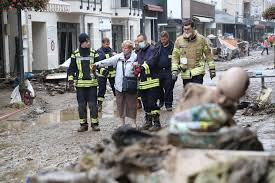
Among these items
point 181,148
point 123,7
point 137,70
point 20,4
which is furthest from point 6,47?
point 181,148

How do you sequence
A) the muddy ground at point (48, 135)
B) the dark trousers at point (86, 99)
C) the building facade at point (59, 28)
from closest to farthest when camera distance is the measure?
the muddy ground at point (48, 135)
the dark trousers at point (86, 99)
the building facade at point (59, 28)

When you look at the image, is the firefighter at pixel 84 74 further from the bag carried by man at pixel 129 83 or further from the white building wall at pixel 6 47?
the white building wall at pixel 6 47

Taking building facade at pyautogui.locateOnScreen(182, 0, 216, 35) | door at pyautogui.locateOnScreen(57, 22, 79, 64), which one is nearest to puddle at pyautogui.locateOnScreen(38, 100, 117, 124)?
door at pyautogui.locateOnScreen(57, 22, 79, 64)

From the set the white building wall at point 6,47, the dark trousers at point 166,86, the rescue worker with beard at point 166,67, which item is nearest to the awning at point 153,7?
the white building wall at point 6,47

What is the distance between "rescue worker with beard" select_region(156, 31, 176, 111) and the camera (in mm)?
12234

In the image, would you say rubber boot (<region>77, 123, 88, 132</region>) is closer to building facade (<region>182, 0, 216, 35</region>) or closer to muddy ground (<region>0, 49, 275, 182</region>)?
muddy ground (<region>0, 49, 275, 182</region>)

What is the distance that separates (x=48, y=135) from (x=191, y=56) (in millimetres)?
2880

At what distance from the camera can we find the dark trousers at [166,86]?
41.2 feet

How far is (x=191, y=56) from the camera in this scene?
34.6 feet

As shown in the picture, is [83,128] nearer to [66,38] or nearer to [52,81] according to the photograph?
[52,81]

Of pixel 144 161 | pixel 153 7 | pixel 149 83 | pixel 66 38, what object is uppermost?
pixel 153 7

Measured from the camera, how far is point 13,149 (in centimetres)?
950

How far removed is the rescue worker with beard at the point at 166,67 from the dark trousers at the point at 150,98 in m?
1.77

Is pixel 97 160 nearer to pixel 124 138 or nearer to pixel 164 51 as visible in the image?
pixel 124 138
